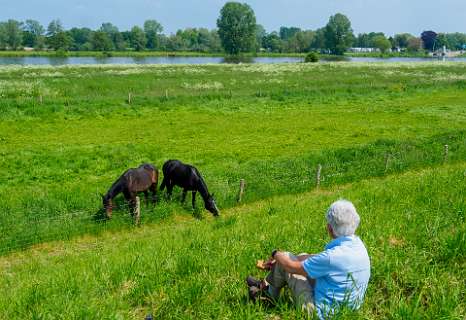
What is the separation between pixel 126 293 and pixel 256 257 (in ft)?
6.85

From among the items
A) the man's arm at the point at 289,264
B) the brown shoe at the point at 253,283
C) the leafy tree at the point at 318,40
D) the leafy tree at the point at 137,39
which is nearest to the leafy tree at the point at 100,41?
the leafy tree at the point at 137,39

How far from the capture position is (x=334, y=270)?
15.5 feet

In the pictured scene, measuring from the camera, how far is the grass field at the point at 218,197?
5.76 m

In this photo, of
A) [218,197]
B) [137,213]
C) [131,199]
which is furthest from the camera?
[218,197]

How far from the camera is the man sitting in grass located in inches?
184

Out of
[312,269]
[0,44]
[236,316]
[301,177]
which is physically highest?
[0,44]

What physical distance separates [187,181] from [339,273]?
9191 mm

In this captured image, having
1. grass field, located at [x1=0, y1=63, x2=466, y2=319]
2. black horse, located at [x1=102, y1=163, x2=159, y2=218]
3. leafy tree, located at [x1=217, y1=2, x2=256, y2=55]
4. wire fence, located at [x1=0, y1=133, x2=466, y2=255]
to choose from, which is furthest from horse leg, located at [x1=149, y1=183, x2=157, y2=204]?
leafy tree, located at [x1=217, y1=2, x2=256, y2=55]

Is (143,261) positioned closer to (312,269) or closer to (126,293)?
(126,293)

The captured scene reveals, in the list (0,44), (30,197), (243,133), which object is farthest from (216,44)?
(30,197)

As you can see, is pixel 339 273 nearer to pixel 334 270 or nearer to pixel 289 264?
pixel 334 270

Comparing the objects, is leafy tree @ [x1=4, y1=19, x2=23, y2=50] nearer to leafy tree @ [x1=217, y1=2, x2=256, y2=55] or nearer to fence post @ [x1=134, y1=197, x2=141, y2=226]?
leafy tree @ [x1=217, y1=2, x2=256, y2=55]

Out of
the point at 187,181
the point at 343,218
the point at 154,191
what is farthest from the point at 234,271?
the point at 154,191

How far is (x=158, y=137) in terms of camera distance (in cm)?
2309
